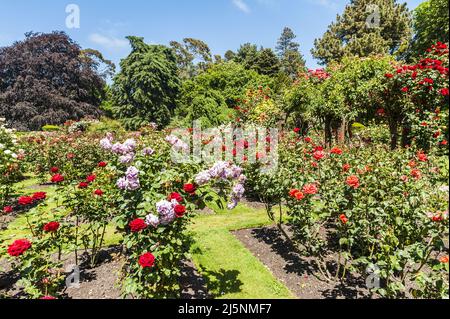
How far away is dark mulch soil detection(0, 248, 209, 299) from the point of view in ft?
10.5

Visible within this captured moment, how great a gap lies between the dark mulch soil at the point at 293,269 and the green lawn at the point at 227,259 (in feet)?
0.44

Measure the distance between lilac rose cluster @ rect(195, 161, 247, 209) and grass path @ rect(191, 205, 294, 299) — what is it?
637mm

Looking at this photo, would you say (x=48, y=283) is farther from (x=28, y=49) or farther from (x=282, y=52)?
(x=282, y=52)

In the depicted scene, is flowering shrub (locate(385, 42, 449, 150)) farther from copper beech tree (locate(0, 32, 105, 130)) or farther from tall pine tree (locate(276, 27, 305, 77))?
tall pine tree (locate(276, 27, 305, 77))

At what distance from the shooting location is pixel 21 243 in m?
2.44

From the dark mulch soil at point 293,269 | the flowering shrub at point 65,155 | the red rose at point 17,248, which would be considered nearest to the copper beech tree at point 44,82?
the flowering shrub at point 65,155

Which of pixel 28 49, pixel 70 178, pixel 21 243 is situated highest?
pixel 28 49

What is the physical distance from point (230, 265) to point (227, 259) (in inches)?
6.4

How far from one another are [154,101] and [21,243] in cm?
1947

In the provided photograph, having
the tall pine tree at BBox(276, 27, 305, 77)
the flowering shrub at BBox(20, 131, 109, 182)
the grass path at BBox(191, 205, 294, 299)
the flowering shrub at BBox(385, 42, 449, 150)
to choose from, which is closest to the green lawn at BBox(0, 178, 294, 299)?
the grass path at BBox(191, 205, 294, 299)

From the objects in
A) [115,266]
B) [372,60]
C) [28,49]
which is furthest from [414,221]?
[28,49]

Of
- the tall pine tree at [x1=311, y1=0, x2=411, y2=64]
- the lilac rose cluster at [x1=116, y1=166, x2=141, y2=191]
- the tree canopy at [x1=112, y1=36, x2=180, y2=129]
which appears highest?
the tall pine tree at [x1=311, y1=0, x2=411, y2=64]

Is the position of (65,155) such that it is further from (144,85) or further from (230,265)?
(144,85)
